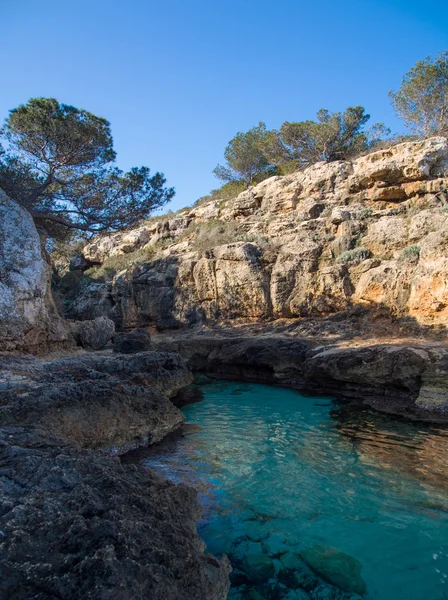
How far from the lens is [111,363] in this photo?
8.47 metres

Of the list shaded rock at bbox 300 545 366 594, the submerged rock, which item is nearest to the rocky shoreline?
the submerged rock

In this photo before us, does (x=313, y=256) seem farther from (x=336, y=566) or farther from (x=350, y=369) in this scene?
(x=336, y=566)

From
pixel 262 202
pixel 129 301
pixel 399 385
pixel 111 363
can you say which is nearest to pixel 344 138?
pixel 262 202

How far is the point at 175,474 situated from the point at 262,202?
1703 cm

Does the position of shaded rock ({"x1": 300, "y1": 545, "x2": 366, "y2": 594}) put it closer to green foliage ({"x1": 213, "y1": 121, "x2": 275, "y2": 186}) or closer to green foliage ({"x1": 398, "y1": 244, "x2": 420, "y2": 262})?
green foliage ({"x1": 398, "y1": 244, "x2": 420, "y2": 262})

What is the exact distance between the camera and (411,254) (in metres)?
12.4

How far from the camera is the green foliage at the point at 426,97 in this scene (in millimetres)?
21250

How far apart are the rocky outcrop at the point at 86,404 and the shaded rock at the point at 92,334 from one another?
14.3 ft

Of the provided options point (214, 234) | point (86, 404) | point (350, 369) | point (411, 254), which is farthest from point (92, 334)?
point (411, 254)

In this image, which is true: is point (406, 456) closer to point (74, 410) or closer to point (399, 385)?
point (399, 385)

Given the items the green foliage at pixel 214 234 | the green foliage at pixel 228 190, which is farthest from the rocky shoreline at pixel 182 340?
the green foliage at pixel 228 190

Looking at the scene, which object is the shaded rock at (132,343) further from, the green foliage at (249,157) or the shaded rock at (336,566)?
the green foliage at (249,157)

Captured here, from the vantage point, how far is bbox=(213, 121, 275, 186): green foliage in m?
28.4

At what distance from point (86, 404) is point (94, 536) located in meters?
3.71
